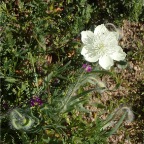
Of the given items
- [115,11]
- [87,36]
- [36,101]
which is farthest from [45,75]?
[115,11]

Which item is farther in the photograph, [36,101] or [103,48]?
[36,101]

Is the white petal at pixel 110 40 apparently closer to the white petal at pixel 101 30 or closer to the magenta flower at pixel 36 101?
the white petal at pixel 101 30

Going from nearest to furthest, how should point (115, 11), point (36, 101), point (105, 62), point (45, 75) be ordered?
point (105, 62) → point (36, 101) → point (45, 75) → point (115, 11)

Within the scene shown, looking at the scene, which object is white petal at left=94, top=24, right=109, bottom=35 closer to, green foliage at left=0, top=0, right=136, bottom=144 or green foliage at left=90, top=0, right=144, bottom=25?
green foliage at left=0, top=0, right=136, bottom=144

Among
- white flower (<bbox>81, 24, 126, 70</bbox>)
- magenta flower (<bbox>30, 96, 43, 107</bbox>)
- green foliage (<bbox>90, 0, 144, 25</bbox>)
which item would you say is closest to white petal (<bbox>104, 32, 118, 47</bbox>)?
white flower (<bbox>81, 24, 126, 70</bbox>)

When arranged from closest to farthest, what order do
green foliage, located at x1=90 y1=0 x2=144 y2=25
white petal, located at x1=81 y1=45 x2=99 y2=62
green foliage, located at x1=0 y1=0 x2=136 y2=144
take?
white petal, located at x1=81 y1=45 x2=99 y2=62, green foliage, located at x1=0 y1=0 x2=136 y2=144, green foliage, located at x1=90 y1=0 x2=144 y2=25

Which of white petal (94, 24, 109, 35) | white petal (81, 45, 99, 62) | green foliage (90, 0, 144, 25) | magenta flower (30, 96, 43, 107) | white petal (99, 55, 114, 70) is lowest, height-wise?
magenta flower (30, 96, 43, 107)

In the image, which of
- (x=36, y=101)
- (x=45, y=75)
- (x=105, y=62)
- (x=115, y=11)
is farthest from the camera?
(x=115, y=11)

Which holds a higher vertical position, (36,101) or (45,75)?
(45,75)

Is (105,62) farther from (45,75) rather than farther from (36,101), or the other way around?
(45,75)

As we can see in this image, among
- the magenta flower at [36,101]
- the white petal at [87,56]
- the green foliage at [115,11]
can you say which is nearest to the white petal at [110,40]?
the white petal at [87,56]
